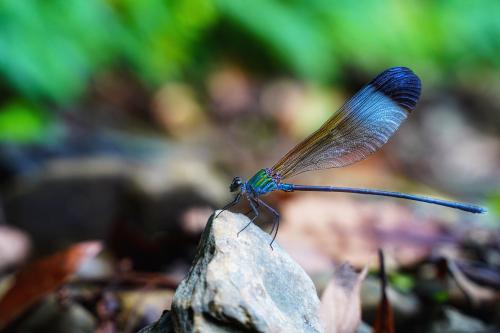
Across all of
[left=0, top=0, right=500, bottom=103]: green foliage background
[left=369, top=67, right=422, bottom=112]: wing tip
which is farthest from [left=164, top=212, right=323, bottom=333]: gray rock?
[left=0, top=0, right=500, bottom=103]: green foliage background

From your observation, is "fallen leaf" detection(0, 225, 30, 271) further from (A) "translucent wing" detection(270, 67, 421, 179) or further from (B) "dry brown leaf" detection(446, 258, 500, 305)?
(B) "dry brown leaf" detection(446, 258, 500, 305)

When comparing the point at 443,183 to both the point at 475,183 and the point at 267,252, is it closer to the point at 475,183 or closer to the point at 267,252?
the point at 475,183

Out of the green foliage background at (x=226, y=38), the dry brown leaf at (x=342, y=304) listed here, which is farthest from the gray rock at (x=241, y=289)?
the green foliage background at (x=226, y=38)

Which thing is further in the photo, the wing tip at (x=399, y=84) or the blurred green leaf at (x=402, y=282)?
the blurred green leaf at (x=402, y=282)

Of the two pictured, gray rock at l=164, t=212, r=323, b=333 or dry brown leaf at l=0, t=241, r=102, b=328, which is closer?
gray rock at l=164, t=212, r=323, b=333

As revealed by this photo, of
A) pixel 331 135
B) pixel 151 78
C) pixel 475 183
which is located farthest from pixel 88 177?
pixel 475 183

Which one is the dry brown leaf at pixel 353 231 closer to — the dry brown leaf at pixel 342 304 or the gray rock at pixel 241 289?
the dry brown leaf at pixel 342 304

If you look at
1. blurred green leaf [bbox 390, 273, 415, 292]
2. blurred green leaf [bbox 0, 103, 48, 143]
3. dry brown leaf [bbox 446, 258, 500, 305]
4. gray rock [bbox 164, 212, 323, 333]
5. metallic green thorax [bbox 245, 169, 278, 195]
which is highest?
blurred green leaf [bbox 0, 103, 48, 143]
